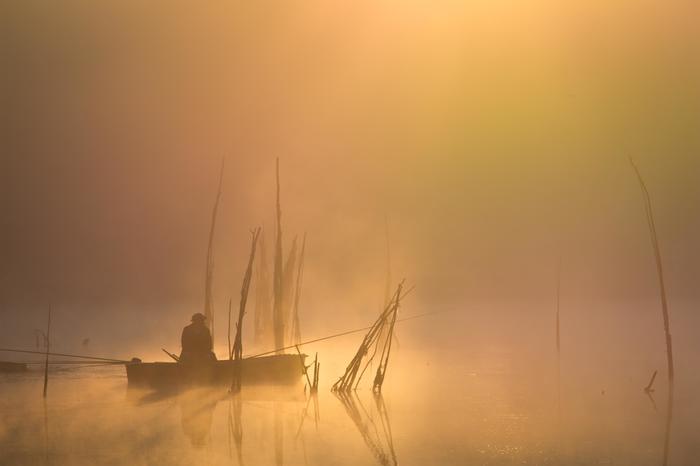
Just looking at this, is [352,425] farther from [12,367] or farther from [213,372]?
[12,367]

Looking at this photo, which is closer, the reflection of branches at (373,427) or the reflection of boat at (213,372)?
the reflection of branches at (373,427)

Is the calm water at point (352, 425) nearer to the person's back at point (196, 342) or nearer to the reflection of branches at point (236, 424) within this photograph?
the reflection of branches at point (236, 424)

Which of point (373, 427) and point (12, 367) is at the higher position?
point (12, 367)

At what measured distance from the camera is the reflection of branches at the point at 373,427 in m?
15.6

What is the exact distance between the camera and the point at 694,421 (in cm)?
1986

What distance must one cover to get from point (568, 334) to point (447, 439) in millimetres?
43512

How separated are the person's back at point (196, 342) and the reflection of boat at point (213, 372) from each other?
209mm

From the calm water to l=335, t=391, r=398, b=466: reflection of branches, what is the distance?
0.03m

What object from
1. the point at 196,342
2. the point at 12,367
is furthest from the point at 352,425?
the point at 12,367

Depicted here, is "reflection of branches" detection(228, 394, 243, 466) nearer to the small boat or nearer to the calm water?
the calm water

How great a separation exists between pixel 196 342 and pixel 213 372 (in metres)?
0.97

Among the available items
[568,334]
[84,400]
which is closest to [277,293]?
[84,400]

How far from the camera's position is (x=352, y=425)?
19.1m

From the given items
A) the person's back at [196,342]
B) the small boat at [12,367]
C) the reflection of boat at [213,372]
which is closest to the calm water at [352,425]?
the reflection of boat at [213,372]
